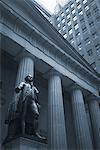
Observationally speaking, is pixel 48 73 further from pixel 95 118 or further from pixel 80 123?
pixel 95 118

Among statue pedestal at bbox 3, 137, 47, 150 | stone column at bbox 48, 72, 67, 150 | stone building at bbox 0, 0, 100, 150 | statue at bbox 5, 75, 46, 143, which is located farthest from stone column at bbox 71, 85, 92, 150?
statue pedestal at bbox 3, 137, 47, 150

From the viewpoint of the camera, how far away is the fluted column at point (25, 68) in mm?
13602

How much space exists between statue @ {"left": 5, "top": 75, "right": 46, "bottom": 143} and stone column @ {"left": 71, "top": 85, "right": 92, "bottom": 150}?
1009 centimetres

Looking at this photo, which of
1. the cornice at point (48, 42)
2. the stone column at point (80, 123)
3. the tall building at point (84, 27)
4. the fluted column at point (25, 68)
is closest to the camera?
the fluted column at point (25, 68)

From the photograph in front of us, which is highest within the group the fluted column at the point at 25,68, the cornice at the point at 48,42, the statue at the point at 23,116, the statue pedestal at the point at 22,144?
the cornice at the point at 48,42

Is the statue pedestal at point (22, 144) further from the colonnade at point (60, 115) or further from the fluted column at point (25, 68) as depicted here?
the fluted column at point (25, 68)

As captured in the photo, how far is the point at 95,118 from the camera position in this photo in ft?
66.6

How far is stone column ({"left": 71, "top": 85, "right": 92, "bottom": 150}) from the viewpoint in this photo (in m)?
16.1

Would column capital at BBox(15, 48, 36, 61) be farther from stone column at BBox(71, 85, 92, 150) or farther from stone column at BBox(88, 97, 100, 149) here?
stone column at BBox(88, 97, 100, 149)

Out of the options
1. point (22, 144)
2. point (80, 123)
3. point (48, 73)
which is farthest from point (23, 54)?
point (22, 144)

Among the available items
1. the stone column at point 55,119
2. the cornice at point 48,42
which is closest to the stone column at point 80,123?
the cornice at point 48,42

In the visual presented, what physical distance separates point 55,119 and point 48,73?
178 inches

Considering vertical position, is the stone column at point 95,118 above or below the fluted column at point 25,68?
below

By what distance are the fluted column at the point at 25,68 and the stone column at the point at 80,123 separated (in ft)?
19.7
